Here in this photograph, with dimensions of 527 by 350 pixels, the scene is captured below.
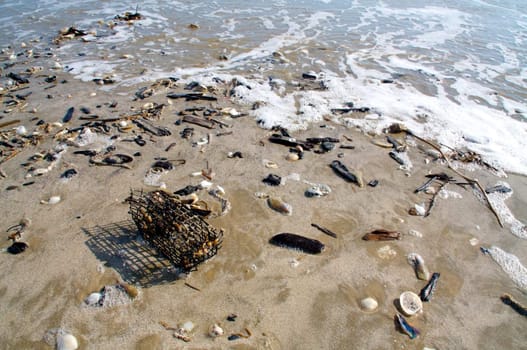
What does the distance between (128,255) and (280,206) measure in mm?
2357

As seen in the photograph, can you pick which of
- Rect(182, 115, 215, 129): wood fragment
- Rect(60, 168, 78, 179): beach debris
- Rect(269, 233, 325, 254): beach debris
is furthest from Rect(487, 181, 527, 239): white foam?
Rect(60, 168, 78, 179): beach debris

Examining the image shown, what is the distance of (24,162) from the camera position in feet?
19.5

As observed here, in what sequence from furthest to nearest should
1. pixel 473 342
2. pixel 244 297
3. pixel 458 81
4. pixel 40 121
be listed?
pixel 458 81 < pixel 40 121 < pixel 244 297 < pixel 473 342

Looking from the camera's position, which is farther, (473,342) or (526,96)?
(526,96)

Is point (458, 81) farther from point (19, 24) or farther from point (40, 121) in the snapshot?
point (19, 24)

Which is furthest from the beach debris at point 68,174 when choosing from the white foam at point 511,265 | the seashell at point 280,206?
the white foam at point 511,265

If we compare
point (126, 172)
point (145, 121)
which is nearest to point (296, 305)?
point (126, 172)

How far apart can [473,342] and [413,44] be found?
12706 millimetres

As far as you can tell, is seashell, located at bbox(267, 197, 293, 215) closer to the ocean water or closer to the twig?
the ocean water

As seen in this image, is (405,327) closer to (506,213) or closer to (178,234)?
(178,234)

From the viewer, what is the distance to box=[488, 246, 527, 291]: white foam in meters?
4.28

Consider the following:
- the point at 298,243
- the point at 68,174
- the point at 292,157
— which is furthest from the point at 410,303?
the point at 68,174

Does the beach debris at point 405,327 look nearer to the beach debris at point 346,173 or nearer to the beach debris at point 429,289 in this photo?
the beach debris at point 429,289

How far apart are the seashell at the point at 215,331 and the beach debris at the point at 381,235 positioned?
2455 millimetres
